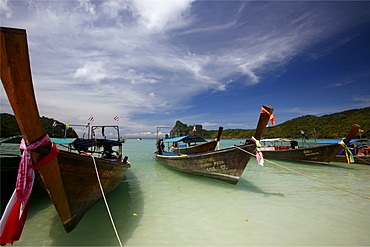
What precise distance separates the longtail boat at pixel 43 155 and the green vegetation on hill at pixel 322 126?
15925 mm

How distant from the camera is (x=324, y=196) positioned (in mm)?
6148

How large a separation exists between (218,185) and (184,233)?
405 cm

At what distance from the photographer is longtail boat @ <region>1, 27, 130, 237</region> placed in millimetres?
1882

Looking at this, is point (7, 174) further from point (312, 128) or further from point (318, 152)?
point (312, 128)

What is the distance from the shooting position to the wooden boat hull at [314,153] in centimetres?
1262

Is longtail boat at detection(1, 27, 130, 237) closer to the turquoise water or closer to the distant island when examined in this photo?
the turquoise water

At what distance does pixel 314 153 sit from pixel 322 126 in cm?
6974

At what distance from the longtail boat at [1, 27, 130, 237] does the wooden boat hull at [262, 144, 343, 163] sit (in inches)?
623

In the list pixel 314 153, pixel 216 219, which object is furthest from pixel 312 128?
pixel 216 219

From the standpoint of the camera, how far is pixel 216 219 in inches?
177

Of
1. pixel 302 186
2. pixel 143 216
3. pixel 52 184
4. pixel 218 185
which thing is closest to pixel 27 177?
pixel 52 184

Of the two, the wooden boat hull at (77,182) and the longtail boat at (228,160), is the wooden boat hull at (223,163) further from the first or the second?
the wooden boat hull at (77,182)

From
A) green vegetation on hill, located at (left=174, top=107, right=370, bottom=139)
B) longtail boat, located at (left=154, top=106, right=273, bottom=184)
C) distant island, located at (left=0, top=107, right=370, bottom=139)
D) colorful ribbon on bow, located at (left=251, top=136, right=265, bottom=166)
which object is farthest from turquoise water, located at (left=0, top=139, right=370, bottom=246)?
green vegetation on hill, located at (left=174, top=107, right=370, bottom=139)

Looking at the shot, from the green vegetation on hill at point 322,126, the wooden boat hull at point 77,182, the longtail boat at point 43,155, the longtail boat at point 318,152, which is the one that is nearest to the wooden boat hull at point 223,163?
the longtail boat at point 43,155
